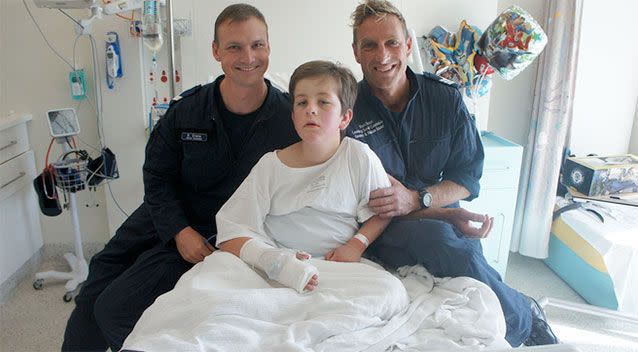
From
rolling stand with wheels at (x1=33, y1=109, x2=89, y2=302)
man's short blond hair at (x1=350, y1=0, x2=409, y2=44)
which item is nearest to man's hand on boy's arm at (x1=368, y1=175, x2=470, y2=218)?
man's short blond hair at (x1=350, y1=0, x2=409, y2=44)

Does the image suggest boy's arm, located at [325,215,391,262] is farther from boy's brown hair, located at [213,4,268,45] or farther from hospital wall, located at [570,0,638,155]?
hospital wall, located at [570,0,638,155]

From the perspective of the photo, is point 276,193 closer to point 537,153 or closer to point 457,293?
point 457,293

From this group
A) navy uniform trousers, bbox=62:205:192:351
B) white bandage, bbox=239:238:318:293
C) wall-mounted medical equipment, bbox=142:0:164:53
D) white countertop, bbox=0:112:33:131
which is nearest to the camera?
white bandage, bbox=239:238:318:293

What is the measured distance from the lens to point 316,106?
1312 mm

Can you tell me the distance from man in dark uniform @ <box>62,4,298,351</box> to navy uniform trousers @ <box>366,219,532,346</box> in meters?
0.53

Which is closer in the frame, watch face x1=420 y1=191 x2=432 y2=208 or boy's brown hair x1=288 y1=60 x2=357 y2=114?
boy's brown hair x1=288 y1=60 x2=357 y2=114

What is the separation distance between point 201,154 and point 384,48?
0.69 m

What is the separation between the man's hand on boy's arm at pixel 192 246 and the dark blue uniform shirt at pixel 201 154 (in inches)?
1.4

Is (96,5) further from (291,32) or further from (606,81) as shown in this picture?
(606,81)

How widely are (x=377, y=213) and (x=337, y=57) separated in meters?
1.45

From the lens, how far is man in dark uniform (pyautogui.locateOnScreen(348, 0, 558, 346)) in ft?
4.71

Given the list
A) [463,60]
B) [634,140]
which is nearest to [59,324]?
[463,60]

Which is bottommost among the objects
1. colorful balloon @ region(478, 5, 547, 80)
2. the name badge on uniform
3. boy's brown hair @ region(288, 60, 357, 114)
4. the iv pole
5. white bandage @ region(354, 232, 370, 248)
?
the iv pole

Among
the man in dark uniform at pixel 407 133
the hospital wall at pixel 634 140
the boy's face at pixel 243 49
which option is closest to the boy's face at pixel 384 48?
the man in dark uniform at pixel 407 133
